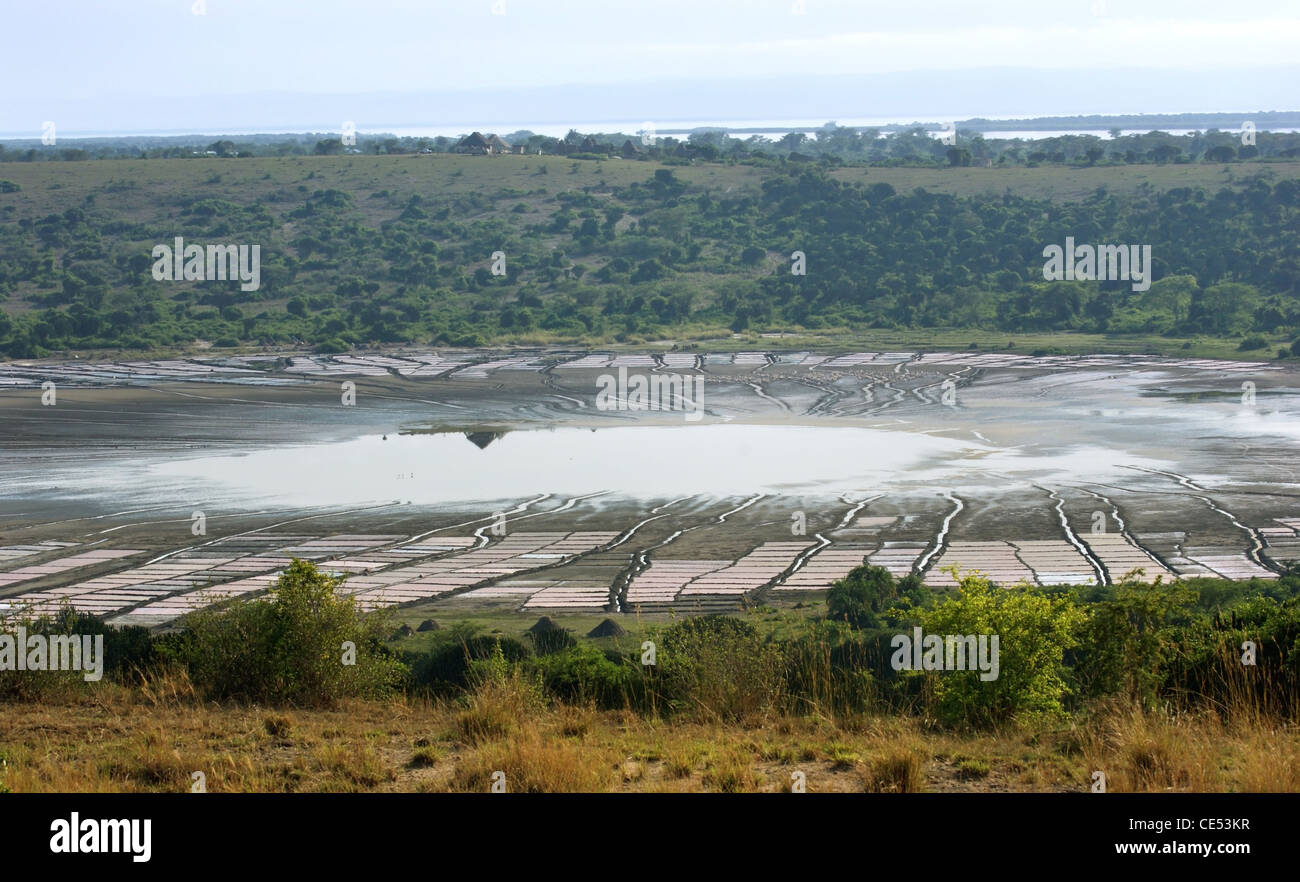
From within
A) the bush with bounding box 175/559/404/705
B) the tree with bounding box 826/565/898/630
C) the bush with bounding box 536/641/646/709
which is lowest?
the tree with bounding box 826/565/898/630

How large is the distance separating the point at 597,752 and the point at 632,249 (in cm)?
10510

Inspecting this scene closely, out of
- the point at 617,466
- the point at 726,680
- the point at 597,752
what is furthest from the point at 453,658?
the point at 617,466

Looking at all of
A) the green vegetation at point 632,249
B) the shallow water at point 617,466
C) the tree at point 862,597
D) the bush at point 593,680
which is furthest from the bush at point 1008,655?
the green vegetation at point 632,249

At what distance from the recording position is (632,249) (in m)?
112

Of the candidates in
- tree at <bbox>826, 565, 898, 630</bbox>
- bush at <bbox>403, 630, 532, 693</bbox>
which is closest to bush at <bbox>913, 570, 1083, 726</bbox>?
bush at <bbox>403, 630, 532, 693</bbox>

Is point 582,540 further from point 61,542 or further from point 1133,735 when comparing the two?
point 1133,735

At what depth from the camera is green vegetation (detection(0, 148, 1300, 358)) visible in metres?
87.6

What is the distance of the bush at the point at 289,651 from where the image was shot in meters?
12.0

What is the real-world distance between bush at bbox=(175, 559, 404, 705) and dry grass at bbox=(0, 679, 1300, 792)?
0.96 meters

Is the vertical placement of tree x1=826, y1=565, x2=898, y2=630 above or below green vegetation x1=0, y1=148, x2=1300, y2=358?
below

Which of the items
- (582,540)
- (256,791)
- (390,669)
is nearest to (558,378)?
(582,540)

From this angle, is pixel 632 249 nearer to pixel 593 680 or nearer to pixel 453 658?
pixel 453 658

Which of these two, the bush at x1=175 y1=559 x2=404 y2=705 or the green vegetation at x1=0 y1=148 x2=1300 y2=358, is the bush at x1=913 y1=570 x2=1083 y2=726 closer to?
the bush at x1=175 y1=559 x2=404 y2=705
